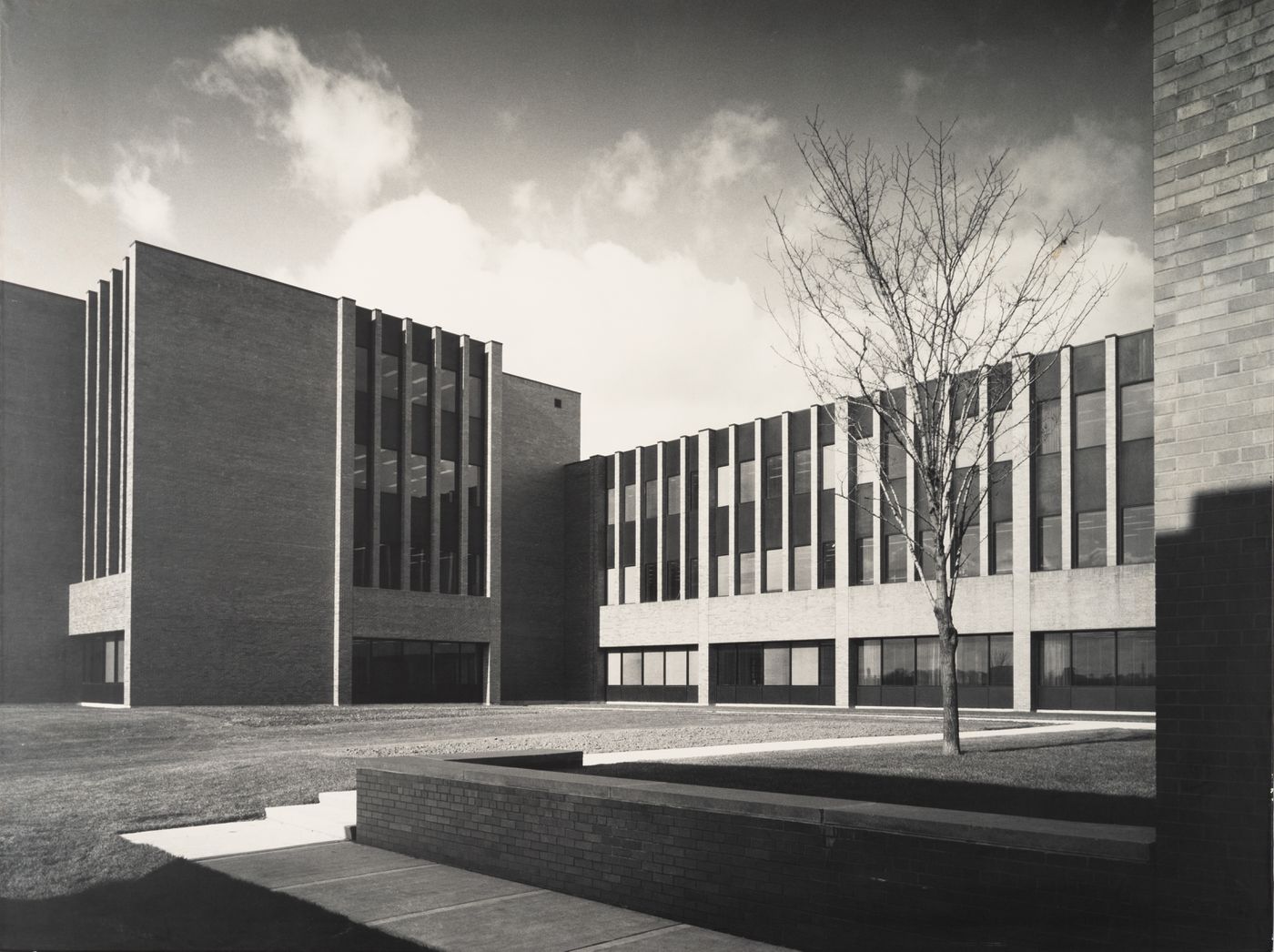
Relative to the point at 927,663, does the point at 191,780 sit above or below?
above

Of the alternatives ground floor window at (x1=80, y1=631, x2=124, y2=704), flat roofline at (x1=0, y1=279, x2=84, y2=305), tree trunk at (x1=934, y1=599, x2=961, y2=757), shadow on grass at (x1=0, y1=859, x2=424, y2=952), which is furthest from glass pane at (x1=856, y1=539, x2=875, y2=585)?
shadow on grass at (x1=0, y1=859, x2=424, y2=952)

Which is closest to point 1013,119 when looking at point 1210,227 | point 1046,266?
point 1046,266

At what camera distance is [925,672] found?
3650 cm

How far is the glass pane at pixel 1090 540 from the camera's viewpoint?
31750mm

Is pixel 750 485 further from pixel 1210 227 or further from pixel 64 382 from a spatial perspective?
pixel 1210 227

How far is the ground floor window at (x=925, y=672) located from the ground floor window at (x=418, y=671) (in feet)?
49.9

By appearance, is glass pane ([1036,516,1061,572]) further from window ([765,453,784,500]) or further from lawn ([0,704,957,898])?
window ([765,453,784,500])

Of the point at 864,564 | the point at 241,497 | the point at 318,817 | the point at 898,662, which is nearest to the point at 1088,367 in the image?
the point at 864,564

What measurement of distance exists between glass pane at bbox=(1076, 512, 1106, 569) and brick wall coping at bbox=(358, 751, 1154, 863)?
2779cm

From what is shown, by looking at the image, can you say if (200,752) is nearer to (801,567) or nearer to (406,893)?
(406,893)

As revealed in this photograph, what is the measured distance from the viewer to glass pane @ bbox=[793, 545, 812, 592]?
40875 mm

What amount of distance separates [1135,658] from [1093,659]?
127 cm

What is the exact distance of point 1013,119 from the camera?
42.9 feet

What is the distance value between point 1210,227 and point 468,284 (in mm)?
12934
